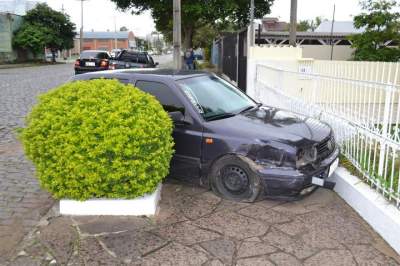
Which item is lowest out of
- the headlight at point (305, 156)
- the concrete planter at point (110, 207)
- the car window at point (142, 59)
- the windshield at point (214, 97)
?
the concrete planter at point (110, 207)

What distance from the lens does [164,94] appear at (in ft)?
17.6

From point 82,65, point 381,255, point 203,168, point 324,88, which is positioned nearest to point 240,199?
point 203,168

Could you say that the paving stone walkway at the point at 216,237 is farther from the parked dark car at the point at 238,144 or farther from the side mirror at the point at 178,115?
the side mirror at the point at 178,115

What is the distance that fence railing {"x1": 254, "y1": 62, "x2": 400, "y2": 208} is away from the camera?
4328 millimetres

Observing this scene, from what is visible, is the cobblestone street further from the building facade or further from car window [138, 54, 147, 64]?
the building facade

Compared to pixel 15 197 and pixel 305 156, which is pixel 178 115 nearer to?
pixel 305 156

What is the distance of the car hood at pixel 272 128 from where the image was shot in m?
4.63

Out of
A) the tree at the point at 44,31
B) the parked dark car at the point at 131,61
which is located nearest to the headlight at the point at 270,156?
the parked dark car at the point at 131,61

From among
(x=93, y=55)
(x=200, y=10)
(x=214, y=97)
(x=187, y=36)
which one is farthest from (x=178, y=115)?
(x=187, y=36)

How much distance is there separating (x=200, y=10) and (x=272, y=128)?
18.7 metres

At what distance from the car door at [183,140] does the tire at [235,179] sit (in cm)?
28

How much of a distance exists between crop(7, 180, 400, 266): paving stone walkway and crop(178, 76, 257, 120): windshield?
3.92ft

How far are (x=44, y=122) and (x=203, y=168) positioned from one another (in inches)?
75.4

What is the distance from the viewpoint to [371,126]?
4.72 meters
